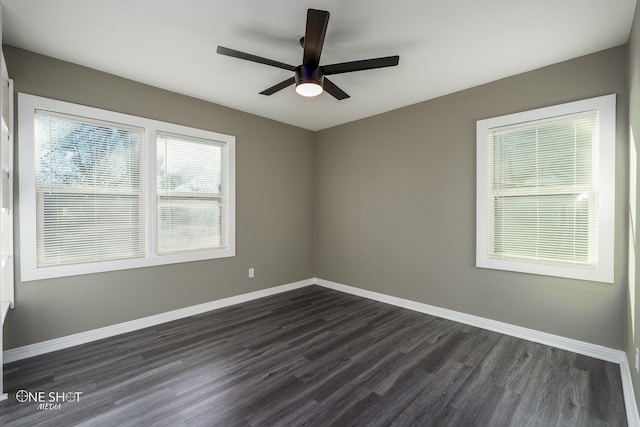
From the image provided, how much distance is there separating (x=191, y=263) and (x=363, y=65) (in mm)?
2955

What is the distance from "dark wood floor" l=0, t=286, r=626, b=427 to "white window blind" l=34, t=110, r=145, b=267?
957 millimetres

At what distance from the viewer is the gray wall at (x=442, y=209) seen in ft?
8.41

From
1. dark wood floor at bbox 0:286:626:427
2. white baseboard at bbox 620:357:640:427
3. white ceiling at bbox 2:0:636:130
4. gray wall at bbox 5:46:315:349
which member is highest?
white ceiling at bbox 2:0:636:130

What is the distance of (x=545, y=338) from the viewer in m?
2.81

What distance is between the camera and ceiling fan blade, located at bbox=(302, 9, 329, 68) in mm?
1746

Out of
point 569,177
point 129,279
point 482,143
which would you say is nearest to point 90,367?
point 129,279

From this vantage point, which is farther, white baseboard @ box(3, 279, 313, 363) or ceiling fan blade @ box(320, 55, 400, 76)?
white baseboard @ box(3, 279, 313, 363)

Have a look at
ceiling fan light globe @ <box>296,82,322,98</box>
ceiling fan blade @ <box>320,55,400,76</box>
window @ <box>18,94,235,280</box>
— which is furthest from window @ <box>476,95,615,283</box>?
window @ <box>18,94,235,280</box>

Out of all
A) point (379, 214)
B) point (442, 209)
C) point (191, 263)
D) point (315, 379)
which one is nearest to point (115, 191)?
point (191, 263)

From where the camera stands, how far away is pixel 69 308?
2.76 meters

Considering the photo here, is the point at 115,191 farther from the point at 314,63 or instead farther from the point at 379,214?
the point at 379,214

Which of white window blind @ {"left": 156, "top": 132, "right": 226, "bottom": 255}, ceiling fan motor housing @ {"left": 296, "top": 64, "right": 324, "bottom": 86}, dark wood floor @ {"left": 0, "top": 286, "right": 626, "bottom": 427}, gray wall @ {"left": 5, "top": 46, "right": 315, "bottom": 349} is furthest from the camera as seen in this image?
white window blind @ {"left": 156, "top": 132, "right": 226, "bottom": 255}

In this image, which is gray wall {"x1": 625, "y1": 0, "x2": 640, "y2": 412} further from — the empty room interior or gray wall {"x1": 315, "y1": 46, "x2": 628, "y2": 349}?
gray wall {"x1": 315, "y1": 46, "x2": 628, "y2": 349}

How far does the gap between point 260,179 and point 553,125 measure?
11.5ft
